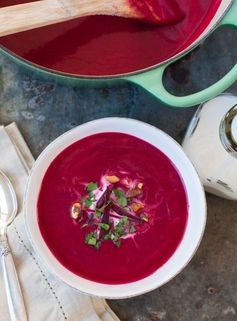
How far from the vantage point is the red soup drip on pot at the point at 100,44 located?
2.80 feet

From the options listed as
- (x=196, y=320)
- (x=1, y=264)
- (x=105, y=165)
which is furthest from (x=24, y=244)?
(x=196, y=320)

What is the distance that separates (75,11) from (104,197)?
26 centimetres

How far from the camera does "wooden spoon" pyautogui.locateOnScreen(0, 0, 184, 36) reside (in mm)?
761

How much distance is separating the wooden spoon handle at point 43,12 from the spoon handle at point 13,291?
0.34 meters

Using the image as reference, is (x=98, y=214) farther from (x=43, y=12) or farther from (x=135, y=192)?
(x=43, y=12)

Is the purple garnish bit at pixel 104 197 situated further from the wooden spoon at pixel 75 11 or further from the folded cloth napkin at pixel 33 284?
the wooden spoon at pixel 75 11

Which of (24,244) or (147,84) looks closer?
(147,84)

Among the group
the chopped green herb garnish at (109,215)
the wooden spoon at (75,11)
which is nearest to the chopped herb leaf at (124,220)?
the chopped green herb garnish at (109,215)

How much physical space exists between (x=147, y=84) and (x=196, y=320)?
380 millimetres

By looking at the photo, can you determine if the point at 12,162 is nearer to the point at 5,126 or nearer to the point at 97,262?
the point at 5,126

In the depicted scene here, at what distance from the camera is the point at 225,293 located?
905mm

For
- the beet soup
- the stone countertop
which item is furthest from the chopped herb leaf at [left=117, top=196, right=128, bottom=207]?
the stone countertop

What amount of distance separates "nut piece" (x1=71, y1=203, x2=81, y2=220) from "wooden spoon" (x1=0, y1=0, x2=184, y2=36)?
25 centimetres

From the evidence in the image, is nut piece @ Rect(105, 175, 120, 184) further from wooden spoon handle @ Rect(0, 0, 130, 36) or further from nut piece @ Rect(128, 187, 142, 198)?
wooden spoon handle @ Rect(0, 0, 130, 36)
